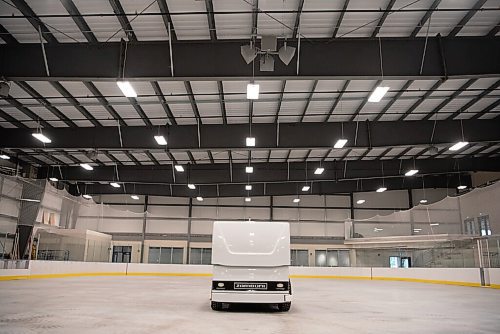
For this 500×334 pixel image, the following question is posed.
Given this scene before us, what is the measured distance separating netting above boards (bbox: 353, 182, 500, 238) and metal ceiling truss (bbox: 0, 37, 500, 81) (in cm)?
1081

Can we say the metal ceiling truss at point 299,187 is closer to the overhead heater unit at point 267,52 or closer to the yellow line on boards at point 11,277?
the yellow line on boards at point 11,277

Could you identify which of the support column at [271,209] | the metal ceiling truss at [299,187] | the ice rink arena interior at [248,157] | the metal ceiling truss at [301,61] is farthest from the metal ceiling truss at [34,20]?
the support column at [271,209]

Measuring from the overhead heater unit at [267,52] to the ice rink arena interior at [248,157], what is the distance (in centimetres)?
5

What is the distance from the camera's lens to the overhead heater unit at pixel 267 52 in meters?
11.2

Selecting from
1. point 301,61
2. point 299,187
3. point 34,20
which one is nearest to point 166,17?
point 34,20

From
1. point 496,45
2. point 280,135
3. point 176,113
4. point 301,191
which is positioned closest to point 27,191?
point 176,113

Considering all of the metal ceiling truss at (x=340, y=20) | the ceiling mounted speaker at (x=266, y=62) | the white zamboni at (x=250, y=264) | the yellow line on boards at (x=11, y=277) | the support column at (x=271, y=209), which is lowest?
the yellow line on boards at (x=11, y=277)

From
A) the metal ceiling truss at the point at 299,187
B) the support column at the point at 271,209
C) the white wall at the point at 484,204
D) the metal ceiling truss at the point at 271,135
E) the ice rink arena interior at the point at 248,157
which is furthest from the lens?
the support column at the point at 271,209

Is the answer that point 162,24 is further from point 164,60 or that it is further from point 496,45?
point 496,45

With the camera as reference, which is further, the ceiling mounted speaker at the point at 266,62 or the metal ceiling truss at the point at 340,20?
the ceiling mounted speaker at the point at 266,62

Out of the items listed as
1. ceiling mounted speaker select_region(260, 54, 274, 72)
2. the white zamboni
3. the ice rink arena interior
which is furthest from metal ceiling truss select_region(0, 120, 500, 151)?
the white zamboni

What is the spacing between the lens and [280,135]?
19.7 meters

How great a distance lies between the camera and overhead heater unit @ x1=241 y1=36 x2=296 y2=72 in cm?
1122

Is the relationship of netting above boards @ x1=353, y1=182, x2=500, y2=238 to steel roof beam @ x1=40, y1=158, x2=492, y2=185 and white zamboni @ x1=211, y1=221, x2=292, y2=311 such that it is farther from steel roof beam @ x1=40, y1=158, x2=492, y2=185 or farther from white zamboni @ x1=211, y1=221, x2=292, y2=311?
white zamboni @ x1=211, y1=221, x2=292, y2=311
